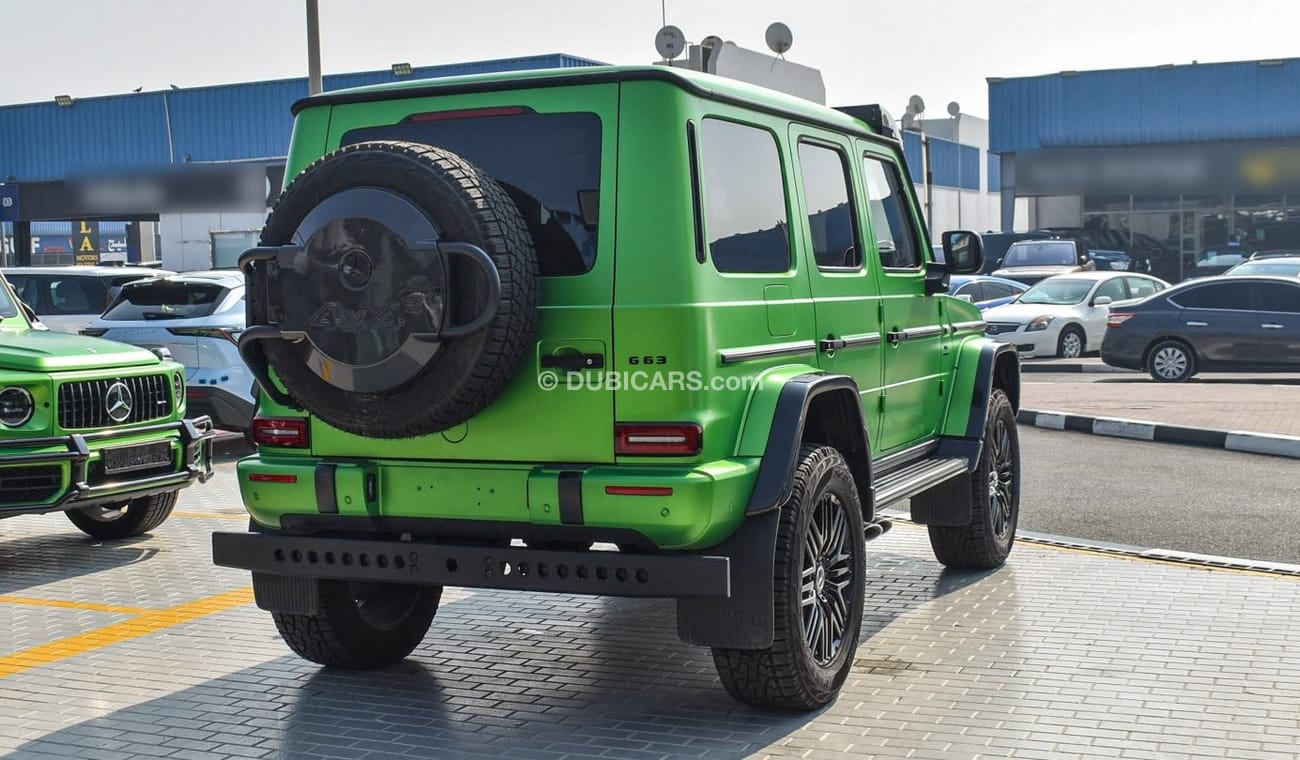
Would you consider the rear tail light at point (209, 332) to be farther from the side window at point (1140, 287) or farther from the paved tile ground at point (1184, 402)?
the side window at point (1140, 287)

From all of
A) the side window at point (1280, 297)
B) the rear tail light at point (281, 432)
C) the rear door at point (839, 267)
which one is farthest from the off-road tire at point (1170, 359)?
the rear tail light at point (281, 432)

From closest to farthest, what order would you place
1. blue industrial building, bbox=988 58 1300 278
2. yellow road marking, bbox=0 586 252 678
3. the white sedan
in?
yellow road marking, bbox=0 586 252 678 → the white sedan → blue industrial building, bbox=988 58 1300 278

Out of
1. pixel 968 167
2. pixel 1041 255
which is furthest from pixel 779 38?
pixel 968 167

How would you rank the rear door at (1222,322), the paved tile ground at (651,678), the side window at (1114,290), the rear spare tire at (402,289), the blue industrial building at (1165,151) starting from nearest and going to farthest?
the rear spare tire at (402,289) → the paved tile ground at (651,678) → the rear door at (1222,322) → the side window at (1114,290) → the blue industrial building at (1165,151)

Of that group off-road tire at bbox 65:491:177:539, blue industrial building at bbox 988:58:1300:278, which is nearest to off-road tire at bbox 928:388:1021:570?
off-road tire at bbox 65:491:177:539

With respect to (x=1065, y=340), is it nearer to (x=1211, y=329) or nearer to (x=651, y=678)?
(x=1211, y=329)

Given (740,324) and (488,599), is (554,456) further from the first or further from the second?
(488,599)

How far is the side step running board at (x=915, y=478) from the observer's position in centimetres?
626

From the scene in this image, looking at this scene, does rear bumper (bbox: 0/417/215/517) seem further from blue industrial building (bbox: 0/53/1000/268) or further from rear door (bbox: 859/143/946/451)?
blue industrial building (bbox: 0/53/1000/268)

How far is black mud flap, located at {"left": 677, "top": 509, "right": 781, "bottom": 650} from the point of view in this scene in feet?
16.6

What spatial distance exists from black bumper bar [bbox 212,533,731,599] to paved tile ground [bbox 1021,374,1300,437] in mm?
10057

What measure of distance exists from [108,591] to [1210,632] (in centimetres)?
521

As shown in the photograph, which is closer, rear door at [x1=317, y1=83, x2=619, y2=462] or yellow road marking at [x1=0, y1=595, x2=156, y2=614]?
rear door at [x1=317, y1=83, x2=619, y2=462]

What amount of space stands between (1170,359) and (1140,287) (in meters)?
4.78
